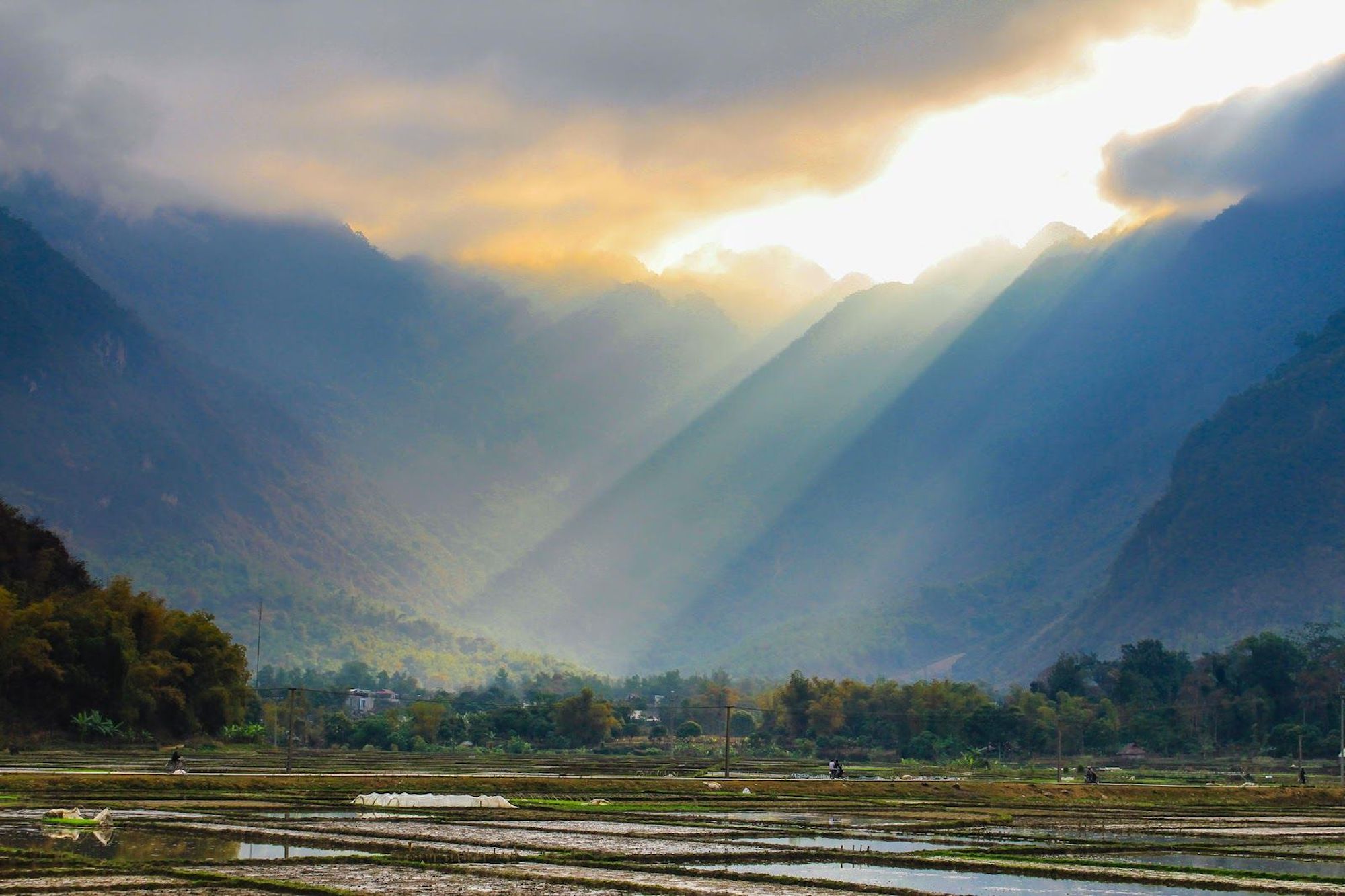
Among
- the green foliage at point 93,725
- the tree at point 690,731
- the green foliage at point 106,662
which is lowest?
the tree at point 690,731

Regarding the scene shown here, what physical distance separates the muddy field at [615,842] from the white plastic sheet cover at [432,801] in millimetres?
814

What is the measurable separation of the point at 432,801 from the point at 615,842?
36.9ft

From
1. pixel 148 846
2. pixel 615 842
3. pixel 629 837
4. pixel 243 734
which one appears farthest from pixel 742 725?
pixel 148 846

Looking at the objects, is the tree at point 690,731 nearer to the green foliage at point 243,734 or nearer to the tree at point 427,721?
the tree at point 427,721

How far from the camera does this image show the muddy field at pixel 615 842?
930 inches

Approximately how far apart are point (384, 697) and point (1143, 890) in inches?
5586

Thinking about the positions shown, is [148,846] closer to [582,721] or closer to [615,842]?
[615,842]

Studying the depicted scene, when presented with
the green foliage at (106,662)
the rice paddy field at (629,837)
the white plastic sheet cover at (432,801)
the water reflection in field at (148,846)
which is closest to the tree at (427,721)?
the green foliage at (106,662)

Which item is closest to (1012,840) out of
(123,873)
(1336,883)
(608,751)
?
(1336,883)

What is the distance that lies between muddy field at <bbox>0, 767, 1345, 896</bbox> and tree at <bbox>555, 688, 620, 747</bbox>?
A: 56763mm

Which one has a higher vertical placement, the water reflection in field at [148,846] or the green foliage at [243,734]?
the green foliage at [243,734]

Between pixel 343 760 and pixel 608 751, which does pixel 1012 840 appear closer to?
pixel 343 760

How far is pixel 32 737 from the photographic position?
69.4 m

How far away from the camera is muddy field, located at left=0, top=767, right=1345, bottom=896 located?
23609 millimetres
